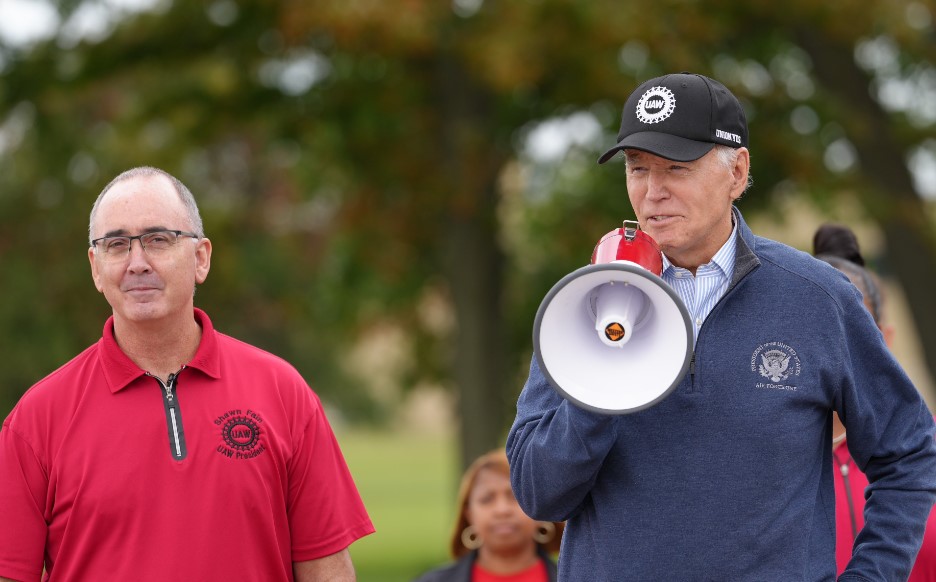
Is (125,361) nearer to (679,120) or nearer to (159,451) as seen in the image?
(159,451)

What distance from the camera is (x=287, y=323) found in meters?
21.5

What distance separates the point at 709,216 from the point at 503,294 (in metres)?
12.9

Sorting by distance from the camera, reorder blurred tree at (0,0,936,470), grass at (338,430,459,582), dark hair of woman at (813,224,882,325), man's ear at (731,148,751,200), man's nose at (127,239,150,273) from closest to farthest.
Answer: man's ear at (731,148,751,200) < man's nose at (127,239,150,273) < dark hair of woman at (813,224,882,325) < blurred tree at (0,0,936,470) < grass at (338,430,459,582)

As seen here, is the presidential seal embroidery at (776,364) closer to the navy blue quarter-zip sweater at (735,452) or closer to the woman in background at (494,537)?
the navy blue quarter-zip sweater at (735,452)


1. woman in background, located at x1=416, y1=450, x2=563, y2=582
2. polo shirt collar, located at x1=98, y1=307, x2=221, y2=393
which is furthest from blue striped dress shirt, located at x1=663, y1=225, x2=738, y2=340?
woman in background, located at x1=416, y1=450, x2=563, y2=582

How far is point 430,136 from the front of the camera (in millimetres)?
16844

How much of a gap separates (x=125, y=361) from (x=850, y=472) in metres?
2.32

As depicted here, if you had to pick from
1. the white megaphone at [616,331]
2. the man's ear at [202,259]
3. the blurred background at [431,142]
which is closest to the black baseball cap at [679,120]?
the white megaphone at [616,331]

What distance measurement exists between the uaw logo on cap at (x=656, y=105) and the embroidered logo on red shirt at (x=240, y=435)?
1.31 m

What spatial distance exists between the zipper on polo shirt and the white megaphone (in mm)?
1075

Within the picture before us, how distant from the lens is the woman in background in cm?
588

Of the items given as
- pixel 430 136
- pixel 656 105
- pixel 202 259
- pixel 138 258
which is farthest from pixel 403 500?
pixel 656 105

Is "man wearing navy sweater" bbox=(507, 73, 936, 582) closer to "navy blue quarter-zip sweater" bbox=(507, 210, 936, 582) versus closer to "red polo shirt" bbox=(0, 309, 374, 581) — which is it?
"navy blue quarter-zip sweater" bbox=(507, 210, 936, 582)

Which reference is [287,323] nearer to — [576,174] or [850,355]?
[576,174]
